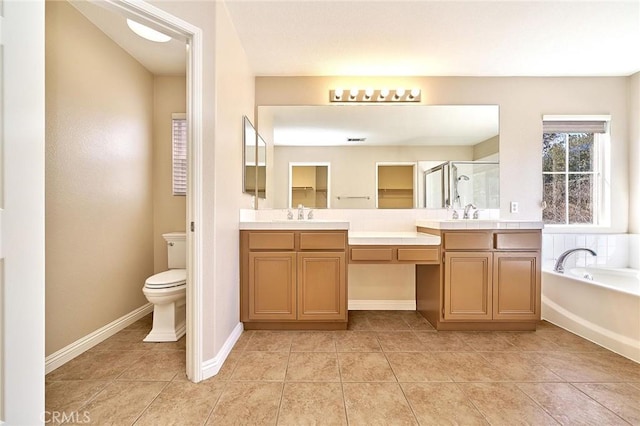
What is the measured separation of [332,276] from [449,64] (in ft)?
7.15

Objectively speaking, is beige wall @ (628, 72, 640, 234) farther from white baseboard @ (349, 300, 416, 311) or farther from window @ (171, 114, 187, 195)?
window @ (171, 114, 187, 195)

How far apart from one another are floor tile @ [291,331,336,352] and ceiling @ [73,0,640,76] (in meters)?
2.34

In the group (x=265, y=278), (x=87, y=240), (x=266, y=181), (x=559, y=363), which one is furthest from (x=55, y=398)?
(x=559, y=363)

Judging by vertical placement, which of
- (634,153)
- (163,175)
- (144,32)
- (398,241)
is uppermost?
(144,32)

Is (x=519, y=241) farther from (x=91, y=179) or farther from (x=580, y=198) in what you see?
(x=91, y=179)

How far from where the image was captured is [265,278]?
2.34m

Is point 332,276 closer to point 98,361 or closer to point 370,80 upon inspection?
point 98,361

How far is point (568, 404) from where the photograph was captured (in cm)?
150

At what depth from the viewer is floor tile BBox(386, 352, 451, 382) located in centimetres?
172

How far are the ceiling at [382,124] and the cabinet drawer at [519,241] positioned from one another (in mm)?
1008

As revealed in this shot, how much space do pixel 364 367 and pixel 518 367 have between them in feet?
3.21

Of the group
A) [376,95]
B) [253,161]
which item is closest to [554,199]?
[376,95]

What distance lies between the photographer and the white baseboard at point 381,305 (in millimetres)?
2938

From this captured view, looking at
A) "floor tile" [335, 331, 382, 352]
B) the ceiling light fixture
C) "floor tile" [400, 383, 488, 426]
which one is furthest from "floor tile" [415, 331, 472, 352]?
the ceiling light fixture
